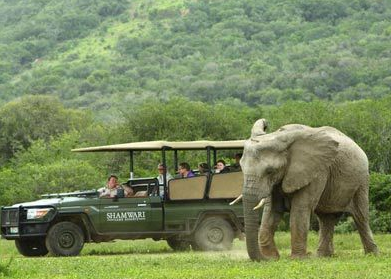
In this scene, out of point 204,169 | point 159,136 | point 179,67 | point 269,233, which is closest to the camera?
point 269,233

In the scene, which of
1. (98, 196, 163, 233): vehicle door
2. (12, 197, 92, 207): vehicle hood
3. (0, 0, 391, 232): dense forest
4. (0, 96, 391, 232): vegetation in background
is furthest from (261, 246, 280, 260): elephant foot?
(0, 0, 391, 232): dense forest

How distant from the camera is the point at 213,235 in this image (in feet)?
82.1

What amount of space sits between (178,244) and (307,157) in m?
7.31

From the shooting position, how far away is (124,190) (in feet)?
81.8

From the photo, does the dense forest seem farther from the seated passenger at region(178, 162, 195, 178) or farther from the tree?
the seated passenger at region(178, 162, 195, 178)

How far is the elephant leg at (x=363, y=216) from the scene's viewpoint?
67.8 ft

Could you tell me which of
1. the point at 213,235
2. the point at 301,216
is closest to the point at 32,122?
the point at 213,235

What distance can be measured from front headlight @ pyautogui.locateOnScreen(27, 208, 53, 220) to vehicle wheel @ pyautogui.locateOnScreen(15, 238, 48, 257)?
773 mm

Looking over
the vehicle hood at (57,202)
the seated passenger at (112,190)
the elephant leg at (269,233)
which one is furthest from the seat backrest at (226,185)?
the elephant leg at (269,233)

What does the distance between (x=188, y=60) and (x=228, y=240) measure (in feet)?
417

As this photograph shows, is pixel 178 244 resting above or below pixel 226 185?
below

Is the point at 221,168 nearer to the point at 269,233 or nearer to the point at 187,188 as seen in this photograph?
the point at 187,188

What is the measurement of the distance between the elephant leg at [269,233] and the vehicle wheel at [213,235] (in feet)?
→ 16.9

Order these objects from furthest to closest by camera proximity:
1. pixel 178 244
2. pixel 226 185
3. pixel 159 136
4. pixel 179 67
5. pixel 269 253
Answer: pixel 179 67, pixel 159 136, pixel 178 244, pixel 226 185, pixel 269 253
